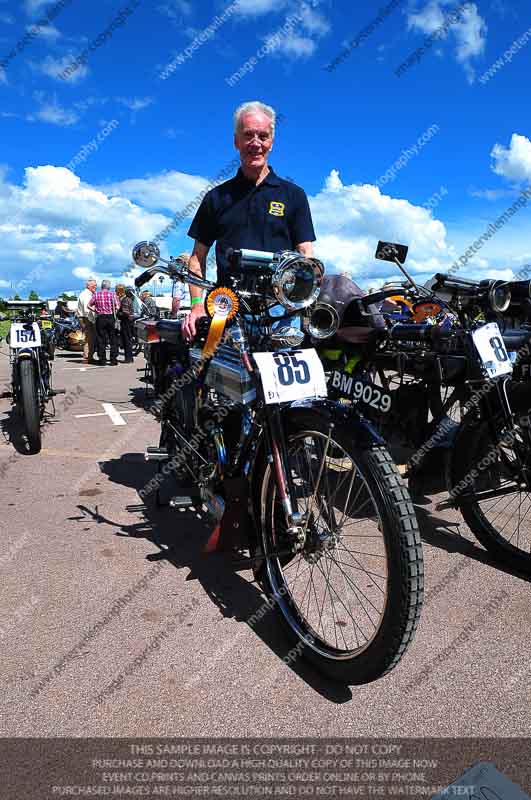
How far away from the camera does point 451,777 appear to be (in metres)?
1.80

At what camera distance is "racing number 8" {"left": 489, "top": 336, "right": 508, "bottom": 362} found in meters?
3.16

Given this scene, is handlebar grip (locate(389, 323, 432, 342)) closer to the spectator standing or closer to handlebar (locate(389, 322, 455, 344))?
handlebar (locate(389, 322, 455, 344))

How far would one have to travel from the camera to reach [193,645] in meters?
2.51

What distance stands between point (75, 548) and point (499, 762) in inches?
98.9

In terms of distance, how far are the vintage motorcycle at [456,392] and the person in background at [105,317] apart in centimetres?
979

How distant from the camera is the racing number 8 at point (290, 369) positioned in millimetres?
2369

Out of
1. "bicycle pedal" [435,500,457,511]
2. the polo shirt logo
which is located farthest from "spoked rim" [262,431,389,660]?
the polo shirt logo

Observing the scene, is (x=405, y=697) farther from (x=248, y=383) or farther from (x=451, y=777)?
(x=248, y=383)

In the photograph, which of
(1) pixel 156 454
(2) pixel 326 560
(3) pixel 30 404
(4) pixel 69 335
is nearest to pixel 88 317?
(4) pixel 69 335

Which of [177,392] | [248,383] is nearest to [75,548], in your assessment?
[177,392]

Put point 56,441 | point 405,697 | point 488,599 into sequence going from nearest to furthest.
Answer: point 405,697
point 488,599
point 56,441

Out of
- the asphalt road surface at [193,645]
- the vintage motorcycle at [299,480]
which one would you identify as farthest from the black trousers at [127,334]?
the vintage motorcycle at [299,480]

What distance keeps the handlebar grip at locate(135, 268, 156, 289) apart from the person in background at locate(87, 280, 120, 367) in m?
10.5

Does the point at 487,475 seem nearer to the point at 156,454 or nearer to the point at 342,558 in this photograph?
the point at 342,558
